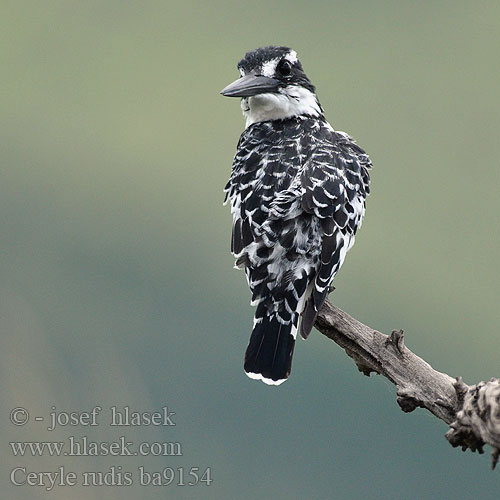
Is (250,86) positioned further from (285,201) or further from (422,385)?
(422,385)

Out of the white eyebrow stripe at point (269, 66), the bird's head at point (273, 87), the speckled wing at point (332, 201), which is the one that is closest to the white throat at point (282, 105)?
the bird's head at point (273, 87)

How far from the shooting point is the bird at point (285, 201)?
463 cm

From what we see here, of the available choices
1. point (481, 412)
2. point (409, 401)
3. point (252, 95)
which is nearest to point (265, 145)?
point (252, 95)

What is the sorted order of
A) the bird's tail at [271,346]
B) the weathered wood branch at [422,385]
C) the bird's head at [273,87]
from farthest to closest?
the bird's head at [273,87], the bird's tail at [271,346], the weathered wood branch at [422,385]

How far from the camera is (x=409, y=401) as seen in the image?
4109 mm

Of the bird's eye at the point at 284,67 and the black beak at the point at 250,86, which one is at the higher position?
the bird's eye at the point at 284,67

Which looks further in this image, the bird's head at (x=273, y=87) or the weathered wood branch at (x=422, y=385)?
the bird's head at (x=273, y=87)

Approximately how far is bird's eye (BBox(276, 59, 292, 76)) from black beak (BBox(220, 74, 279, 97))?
0.08 m

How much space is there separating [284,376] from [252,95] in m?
1.87

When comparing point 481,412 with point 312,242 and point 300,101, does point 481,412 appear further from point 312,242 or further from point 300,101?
point 300,101

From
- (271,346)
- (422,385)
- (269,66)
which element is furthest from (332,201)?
(422,385)

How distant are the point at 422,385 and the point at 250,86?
2236 mm

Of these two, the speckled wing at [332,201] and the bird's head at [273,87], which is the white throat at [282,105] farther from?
the speckled wing at [332,201]

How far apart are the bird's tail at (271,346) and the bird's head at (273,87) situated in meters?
1.50
